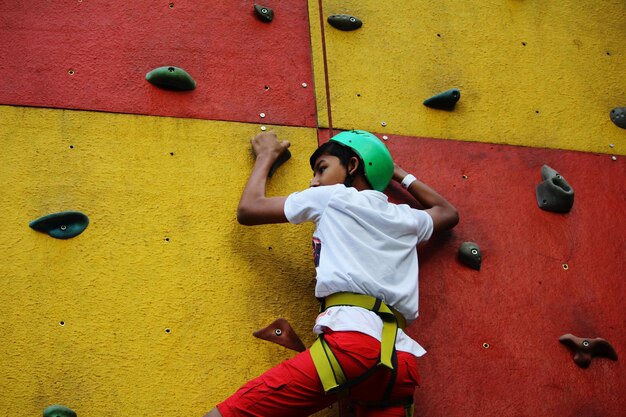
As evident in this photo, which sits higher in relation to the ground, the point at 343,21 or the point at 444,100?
the point at 343,21

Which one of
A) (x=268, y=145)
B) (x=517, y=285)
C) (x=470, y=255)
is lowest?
(x=517, y=285)

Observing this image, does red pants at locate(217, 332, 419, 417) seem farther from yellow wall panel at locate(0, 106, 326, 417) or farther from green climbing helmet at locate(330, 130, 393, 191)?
green climbing helmet at locate(330, 130, 393, 191)

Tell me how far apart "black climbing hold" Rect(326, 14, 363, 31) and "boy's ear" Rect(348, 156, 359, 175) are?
2.37 feet

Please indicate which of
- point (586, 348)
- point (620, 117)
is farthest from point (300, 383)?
point (620, 117)

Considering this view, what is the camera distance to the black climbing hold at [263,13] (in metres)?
2.55

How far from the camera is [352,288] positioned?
71.9 inches

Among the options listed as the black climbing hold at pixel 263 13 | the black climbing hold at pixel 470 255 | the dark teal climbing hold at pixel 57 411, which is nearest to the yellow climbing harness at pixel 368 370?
the black climbing hold at pixel 470 255

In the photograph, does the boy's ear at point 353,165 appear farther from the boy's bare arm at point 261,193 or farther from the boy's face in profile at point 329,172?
the boy's bare arm at point 261,193

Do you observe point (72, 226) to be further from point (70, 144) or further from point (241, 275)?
point (241, 275)

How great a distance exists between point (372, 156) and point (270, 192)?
1.16ft

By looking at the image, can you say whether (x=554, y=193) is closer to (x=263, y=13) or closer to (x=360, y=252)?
(x=360, y=252)

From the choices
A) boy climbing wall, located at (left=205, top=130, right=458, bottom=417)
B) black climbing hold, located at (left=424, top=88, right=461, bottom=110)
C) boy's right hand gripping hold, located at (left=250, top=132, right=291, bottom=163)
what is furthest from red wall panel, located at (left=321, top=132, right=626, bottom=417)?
boy's right hand gripping hold, located at (left=250, top=132, right=291, bottom=163)

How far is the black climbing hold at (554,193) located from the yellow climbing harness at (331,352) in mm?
840

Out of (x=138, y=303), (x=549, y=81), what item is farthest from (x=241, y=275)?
(x=549, y=81)
